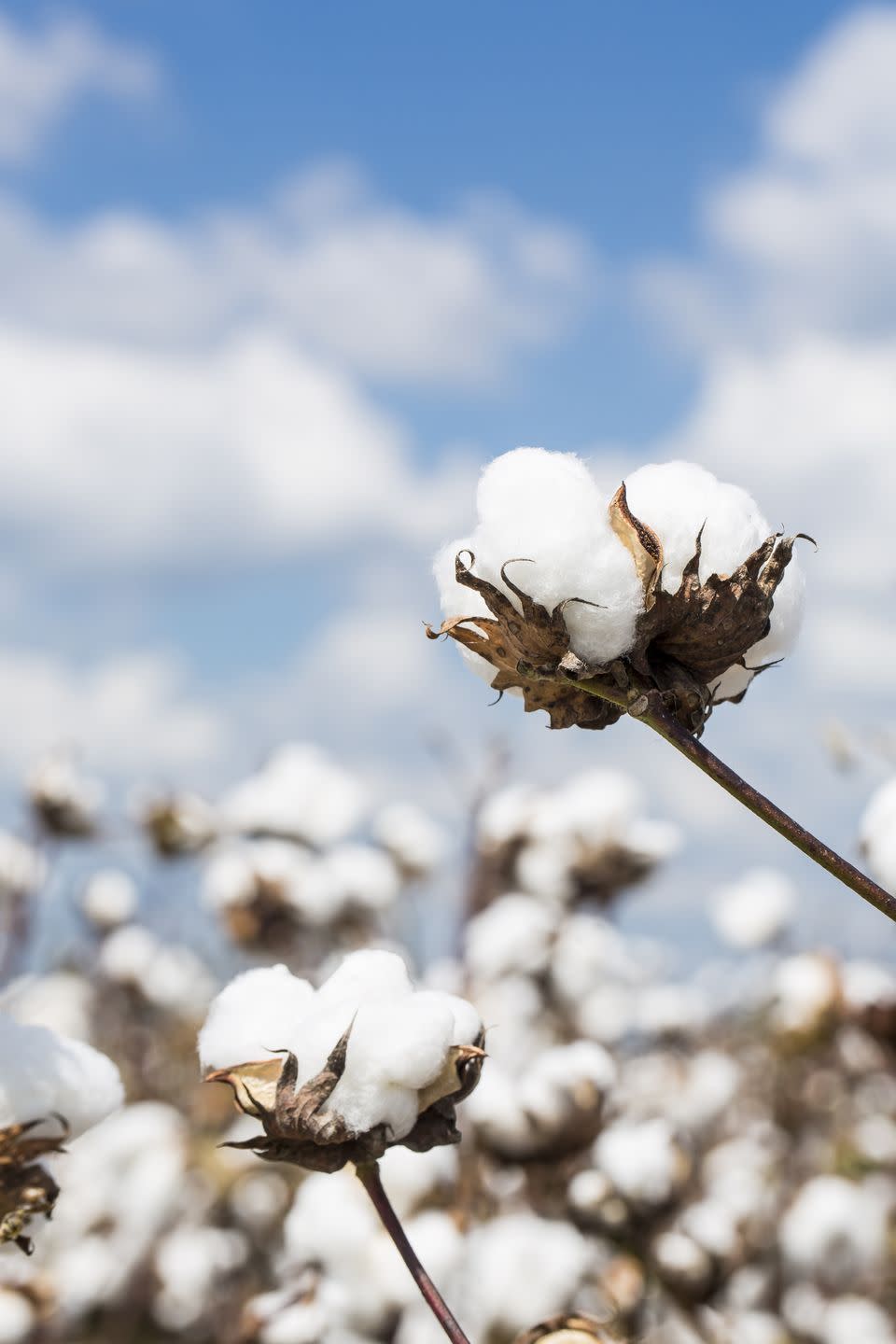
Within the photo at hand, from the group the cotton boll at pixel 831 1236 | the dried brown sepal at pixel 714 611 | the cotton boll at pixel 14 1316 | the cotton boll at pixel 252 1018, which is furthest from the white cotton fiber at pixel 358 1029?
the cotton boll at pixel 831 1236

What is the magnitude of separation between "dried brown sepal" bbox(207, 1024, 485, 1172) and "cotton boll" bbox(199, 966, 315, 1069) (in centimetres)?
2

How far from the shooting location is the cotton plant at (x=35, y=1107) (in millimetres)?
1496

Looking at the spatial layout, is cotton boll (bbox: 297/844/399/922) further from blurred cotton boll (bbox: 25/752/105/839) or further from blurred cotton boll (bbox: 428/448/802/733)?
blurred cotton boll (bbox: 428/448/802/733)

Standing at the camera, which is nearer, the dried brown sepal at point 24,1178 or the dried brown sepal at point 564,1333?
the dried brown sepal at point 24,1178

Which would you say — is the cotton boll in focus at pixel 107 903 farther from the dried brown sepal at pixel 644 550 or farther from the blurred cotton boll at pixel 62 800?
the dried brown sepal at pixel 644 550

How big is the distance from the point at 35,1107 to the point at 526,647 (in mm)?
699

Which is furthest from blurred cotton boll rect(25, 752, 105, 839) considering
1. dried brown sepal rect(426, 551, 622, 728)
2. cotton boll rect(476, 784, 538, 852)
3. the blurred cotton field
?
dried brown sepal rect(426, 551, 622, 728)

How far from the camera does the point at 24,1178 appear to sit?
154 centimetres

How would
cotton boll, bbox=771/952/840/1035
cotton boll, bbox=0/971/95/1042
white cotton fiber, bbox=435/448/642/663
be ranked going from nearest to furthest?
1. white cotton fiber, bbox=435/448/642/663
2. cotton boll, bbox=771/952/840/1035
3. cotton boll, bbox=0/971/95/1042

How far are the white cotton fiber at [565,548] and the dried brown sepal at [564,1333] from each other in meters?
0.83

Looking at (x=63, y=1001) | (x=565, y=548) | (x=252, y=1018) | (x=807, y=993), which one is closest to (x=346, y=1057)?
(x=252, y=1018)

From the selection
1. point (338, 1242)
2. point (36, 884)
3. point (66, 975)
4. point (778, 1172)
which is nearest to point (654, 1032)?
point (778, 1172)

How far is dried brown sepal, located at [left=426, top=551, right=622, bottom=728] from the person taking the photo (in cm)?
129

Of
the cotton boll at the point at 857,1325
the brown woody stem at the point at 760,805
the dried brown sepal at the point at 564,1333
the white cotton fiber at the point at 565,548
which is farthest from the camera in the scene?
the cotton boll at the point at 857,1325
